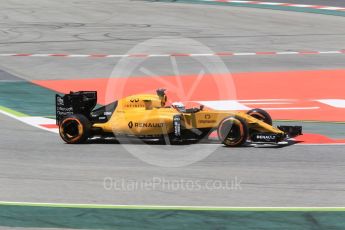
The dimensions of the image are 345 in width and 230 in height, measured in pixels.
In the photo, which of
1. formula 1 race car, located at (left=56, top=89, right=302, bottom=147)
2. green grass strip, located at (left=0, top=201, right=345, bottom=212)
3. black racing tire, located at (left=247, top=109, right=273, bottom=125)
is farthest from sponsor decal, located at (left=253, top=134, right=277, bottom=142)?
green grass strip, located at (left=0, top=201, right=345, bottom=212)

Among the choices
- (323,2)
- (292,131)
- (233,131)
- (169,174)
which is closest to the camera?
(169,174)

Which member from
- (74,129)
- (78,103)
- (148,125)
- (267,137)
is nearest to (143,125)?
(148,125)

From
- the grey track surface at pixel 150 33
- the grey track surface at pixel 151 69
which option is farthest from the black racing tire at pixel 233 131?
the grey track surface at pixel 150 33

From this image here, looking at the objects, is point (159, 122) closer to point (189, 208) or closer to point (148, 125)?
point (148, 125)

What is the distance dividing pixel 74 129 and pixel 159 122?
5.48ft

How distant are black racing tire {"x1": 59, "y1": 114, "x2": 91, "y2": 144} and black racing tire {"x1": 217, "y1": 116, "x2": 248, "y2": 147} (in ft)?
8.31

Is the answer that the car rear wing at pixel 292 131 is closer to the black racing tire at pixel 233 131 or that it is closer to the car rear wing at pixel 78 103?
the black racing tire at pixel 233 131

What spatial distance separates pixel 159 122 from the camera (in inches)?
667

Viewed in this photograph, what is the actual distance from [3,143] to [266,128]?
4962 mm

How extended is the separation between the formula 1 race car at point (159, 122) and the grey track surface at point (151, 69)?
28 centimetres

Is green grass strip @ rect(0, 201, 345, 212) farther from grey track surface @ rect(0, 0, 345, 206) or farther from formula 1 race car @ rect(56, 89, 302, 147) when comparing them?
formula 1 race car @ rect(56, 89, 302, 147)

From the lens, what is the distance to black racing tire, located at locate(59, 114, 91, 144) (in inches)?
682

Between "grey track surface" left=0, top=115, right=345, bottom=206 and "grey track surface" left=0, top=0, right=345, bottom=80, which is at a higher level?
"grey track surface" left=0, top=0, right=345, bottom=80

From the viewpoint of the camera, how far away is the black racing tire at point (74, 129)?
17.3 m
